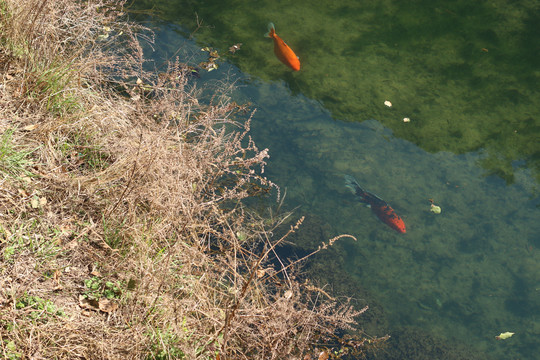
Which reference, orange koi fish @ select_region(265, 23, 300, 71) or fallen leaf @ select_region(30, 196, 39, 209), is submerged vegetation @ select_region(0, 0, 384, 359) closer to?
fallen leaf @ select_region(30, 196, 39, 209)

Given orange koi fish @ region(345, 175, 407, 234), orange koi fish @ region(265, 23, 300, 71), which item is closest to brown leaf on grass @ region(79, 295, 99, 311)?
orange koi fish @ region(345, 175, 407, 234)

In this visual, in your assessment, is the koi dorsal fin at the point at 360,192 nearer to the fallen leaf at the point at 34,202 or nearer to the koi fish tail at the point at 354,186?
the koi fish tail at the point at 354,186

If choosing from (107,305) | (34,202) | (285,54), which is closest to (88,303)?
(107,305)

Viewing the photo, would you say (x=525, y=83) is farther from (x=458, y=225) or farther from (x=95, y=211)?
(x=95, y=211)

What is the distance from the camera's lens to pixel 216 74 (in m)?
5.72

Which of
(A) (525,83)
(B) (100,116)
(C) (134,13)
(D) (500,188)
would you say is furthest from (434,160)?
(C) (134,13)

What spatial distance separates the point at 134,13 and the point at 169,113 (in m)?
3.09

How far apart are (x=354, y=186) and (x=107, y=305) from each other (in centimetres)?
297

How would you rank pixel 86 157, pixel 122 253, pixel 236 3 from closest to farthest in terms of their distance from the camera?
1. pixel 122 253
2. pixel 86 157
3. pixel 236 3

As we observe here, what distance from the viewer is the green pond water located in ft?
13.9

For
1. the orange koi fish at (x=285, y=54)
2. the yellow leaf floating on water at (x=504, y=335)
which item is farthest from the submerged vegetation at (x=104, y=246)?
the orange koi fish at (x=285, y=54)

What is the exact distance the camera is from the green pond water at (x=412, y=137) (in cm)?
423

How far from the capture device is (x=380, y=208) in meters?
4.59

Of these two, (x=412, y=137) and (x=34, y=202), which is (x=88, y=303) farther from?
(x=412, y=137)
